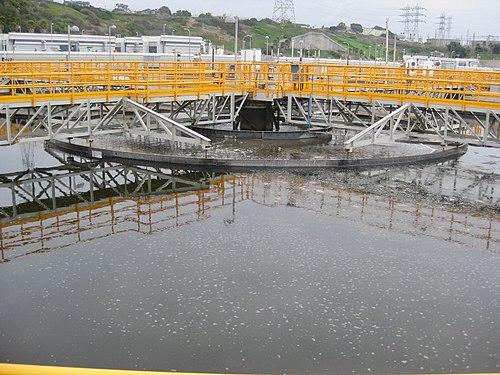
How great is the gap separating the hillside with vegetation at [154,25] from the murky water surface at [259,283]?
6433cm

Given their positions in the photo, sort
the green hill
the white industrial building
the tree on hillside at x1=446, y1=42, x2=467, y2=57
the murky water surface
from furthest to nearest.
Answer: the tree on hillside at x1=446, y1=42, x2=467, y2=57 < the green hill < the white industrial building < the murky water surface

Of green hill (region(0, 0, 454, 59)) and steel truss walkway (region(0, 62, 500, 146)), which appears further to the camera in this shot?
green hill (region(0, 0, 454, 59))

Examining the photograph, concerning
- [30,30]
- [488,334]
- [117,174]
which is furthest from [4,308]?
[30,30]

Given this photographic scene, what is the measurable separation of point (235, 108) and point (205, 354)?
16036 millimetres

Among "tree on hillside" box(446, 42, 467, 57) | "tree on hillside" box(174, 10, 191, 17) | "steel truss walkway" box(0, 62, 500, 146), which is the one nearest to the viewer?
"steel truss walkway" box(0, 62, 500, 146)

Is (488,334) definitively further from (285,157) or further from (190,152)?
(190,152)

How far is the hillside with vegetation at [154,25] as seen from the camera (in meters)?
78.9

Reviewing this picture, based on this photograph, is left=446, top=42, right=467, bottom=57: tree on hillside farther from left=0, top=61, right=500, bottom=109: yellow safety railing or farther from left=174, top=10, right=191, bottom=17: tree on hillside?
left=0, top=61, right=500, bottom=109: yellow safety railing

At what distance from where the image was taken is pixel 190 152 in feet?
55.5

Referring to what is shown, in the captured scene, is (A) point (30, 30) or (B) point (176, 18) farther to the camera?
(B) point (176, 18)

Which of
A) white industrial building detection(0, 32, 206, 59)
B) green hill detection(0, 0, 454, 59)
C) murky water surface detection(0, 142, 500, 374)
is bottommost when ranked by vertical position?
murky water surface detection(0, 142, 500, 374)

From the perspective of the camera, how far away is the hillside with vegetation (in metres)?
78.9

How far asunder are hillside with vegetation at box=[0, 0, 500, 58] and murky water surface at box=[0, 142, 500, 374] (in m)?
64.3

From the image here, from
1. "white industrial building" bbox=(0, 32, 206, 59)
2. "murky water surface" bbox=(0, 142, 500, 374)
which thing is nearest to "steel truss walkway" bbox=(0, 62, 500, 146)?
"murky water surface" bbox=(0, 142, 500, 374)
